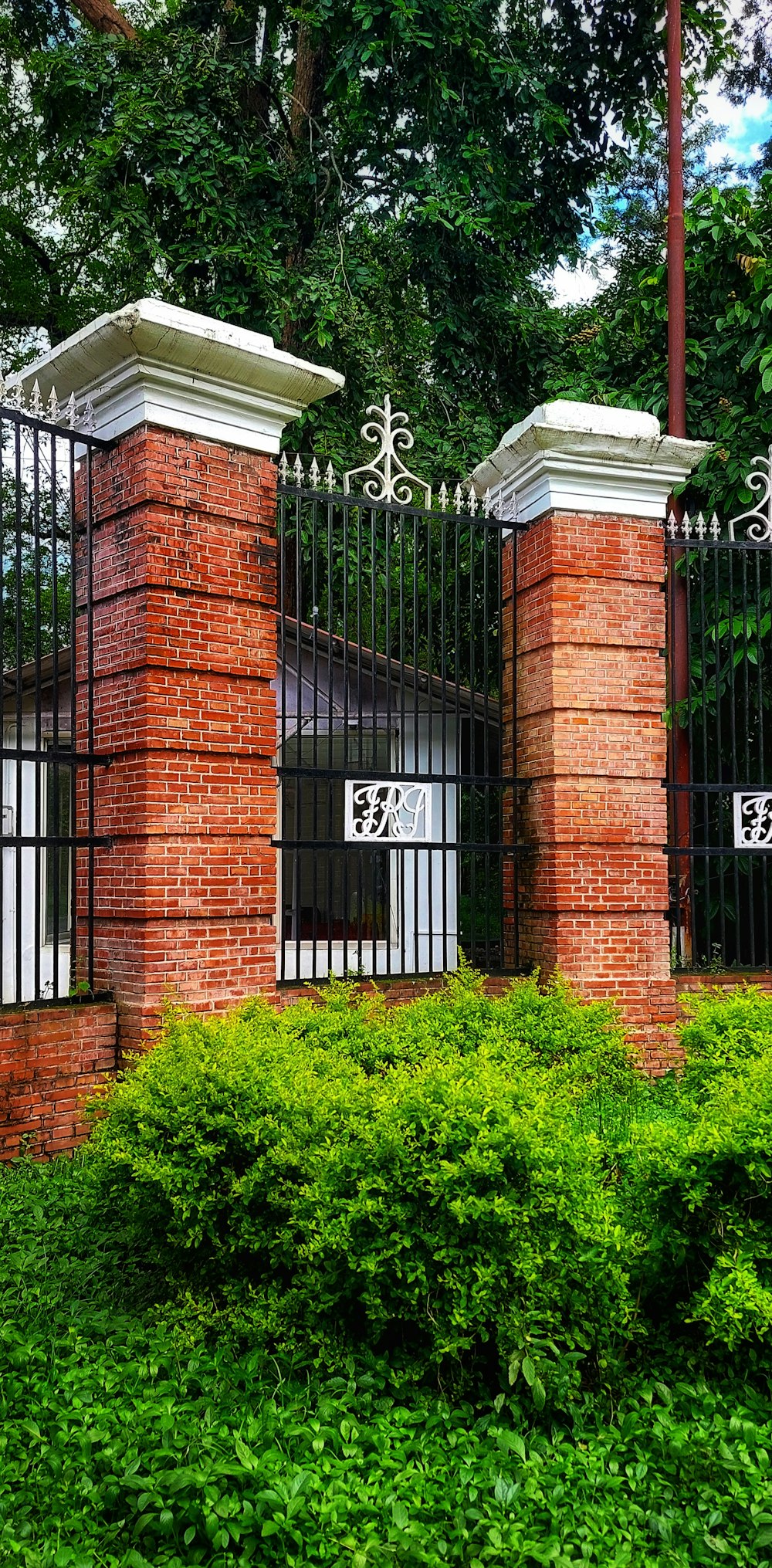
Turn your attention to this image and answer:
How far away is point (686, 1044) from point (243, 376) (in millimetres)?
4173

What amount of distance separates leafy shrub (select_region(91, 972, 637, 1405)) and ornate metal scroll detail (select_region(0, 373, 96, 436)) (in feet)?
11.4

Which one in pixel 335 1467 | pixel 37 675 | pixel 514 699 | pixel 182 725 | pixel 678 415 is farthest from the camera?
pixel 678 415

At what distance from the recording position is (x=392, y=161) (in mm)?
13523

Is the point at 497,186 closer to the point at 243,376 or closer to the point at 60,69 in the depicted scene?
the point at 60,69

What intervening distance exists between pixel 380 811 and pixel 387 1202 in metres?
3.54

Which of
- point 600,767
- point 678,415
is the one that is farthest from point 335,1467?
point 678,415

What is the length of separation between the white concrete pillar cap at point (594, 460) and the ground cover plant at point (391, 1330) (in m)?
4.18

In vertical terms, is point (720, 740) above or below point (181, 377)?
below

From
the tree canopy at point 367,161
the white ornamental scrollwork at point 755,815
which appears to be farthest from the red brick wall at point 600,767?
the tree canopy at point 367,161

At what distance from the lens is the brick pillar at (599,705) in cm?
697

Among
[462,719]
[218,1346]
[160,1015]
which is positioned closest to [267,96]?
[462,719]

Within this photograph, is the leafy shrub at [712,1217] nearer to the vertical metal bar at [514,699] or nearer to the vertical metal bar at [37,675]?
the vertical metal bar at [37,675]

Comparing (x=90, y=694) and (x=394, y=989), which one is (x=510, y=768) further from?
(x=90, y=694)

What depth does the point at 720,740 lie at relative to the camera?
764 cm
